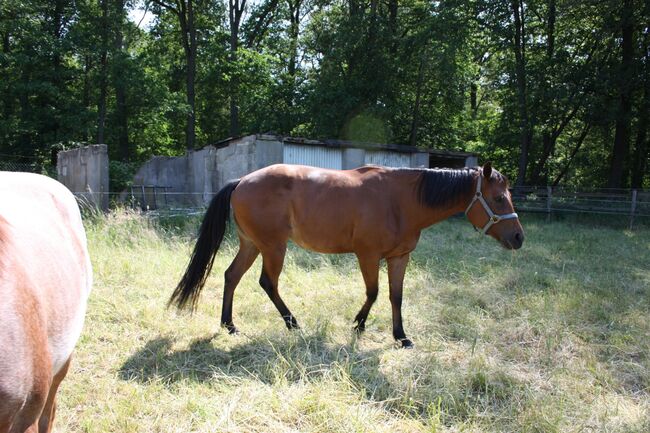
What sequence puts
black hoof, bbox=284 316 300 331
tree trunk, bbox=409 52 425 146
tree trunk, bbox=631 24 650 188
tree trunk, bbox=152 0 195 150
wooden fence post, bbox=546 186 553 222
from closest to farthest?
1. black hoof, bbox=284 316 300 331
2. wooden fence post, bbox=546 186 553 222
3. tree trunk, bbox=631 24 650 188
4. tree trunk, bbox=409 52 425 146
5. tree trunk, bbox=152 0 195 150

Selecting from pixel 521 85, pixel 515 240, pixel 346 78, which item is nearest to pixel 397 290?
pixel 515 240

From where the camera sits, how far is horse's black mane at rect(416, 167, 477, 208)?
159 inches

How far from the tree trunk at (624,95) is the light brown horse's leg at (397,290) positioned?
51.2ft

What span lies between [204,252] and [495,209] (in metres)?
2.85

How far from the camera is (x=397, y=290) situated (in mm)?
4039

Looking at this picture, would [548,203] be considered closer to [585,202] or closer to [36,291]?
[585,202]

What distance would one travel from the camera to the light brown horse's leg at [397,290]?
389cm

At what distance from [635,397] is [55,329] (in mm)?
3411

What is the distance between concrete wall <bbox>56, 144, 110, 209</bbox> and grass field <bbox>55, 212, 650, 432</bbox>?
14.1 ft

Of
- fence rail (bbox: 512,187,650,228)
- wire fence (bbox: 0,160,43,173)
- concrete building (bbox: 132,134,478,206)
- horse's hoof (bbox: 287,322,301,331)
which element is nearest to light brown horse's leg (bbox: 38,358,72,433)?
horse's hoof (bbox: 287,322,301,331)

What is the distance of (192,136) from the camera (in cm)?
1991

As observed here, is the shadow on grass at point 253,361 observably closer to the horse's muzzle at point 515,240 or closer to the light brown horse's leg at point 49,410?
the light brown horse's leg at point 49,410

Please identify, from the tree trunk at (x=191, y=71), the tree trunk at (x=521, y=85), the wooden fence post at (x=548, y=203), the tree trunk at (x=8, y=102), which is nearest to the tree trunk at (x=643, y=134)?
the tree trunk at (x=521, y=85)

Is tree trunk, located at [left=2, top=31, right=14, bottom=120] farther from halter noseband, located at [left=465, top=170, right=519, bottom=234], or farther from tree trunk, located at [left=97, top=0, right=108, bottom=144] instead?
halter noseband, located at [left=465, top=170, right=519, bottom=234]
